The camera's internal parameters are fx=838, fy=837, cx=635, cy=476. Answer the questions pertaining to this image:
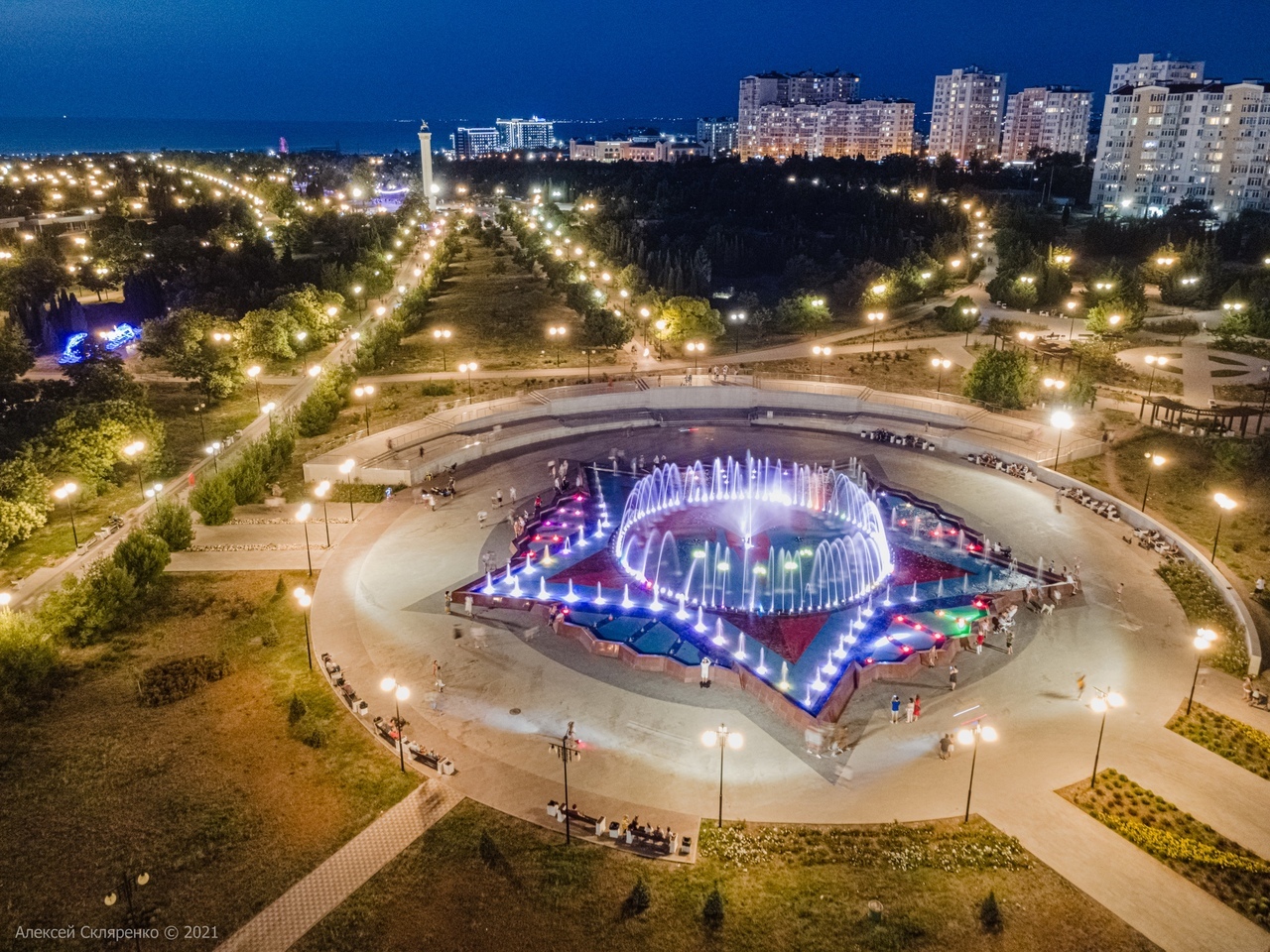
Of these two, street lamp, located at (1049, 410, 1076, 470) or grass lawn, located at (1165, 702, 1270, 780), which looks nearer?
grass lawn, located at (1165, 702, 1270, 780)

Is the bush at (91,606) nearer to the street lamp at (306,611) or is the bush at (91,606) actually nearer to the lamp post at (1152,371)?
the street lamp at (306,611)

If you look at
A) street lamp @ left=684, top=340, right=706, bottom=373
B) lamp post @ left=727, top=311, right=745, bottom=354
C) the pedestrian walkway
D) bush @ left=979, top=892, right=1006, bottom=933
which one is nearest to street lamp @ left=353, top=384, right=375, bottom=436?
street lamp @ left=684, top=340, right=706, bottom=373

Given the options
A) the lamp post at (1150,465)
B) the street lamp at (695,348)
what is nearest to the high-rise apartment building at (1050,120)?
the street lamp at (695,348)

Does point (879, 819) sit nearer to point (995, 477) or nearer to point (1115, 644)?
point (1115, 644)

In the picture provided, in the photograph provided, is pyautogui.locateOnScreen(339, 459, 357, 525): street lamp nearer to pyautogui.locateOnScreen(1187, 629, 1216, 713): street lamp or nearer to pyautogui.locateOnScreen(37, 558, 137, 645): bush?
pyautogui.locateOnScreen(37, 558, 137, 645): bush

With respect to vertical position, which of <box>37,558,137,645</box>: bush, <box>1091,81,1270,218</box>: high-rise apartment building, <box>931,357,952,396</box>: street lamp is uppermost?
<box>1091,81,1270,218</box>: high-rise apartment building

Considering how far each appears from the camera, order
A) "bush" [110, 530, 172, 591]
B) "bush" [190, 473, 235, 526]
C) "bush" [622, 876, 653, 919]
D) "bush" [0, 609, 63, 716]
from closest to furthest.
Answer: "bush" [622, 876, 653, 919], "bush" [0, 609, 63, 716], "bush" [110, 530, 172, 591], "bush" [190, 473, 235, 526]

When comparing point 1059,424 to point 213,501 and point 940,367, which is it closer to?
point 940,367
